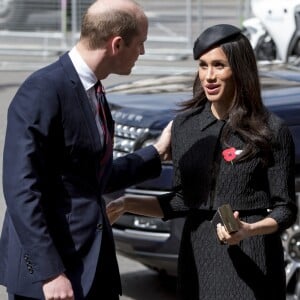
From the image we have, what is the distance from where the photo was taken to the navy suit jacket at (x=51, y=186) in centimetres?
321

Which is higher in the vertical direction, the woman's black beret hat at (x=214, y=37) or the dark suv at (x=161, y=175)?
the woman's black beret hat at (x=214, y=37)

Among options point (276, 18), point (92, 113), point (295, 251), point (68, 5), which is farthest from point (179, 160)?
point (68, 5)

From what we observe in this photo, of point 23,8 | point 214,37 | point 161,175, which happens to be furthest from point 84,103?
point 23,8

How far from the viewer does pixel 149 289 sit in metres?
6.39

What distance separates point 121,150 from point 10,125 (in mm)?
2677

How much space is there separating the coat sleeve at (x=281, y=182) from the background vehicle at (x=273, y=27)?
8586mm

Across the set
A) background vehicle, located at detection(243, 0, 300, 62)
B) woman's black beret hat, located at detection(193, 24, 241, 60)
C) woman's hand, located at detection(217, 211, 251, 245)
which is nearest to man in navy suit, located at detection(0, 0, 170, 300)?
woman's black beret hat, located at detection(193, 24, 241, 60)

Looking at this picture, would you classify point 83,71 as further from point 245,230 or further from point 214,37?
point 245,230

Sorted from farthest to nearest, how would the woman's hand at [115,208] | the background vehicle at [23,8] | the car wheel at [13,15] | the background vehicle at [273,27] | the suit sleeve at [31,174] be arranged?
1. the car wheel at [13,15]
2. the background vehicle at [23,8]
3. the background vehicle at [273,27]
4. the woman's hand at [115,208]
5. the suit sleeve at [31,174]

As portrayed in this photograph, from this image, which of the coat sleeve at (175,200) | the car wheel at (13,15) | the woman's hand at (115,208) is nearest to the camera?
the coat sleeve at (175,200)

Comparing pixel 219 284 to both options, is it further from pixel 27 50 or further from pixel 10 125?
pixel 27 50

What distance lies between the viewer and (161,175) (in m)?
5.56

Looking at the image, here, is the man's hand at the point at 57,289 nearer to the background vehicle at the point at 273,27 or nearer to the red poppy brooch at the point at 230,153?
the red poppy brooch at the point at 230,153

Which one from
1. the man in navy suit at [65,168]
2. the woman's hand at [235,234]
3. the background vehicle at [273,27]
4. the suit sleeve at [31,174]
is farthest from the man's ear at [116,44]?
the background vehicle at [273,27]
